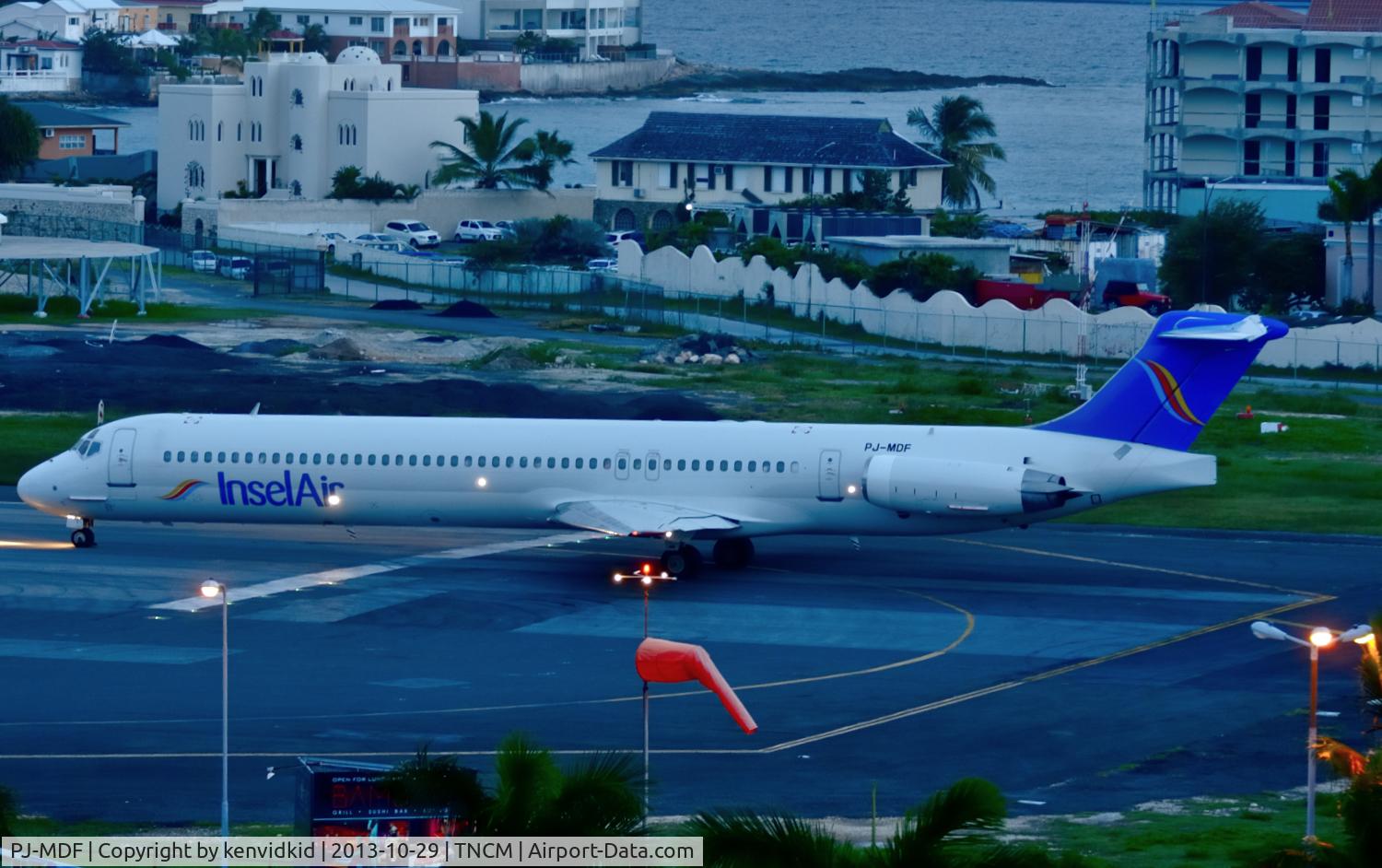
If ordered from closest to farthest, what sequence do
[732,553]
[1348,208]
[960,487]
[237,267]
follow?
1. [960,487]
2. [732,553]
3. [1348,208]
4. [237,267]

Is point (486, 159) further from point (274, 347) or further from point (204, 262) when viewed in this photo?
point (274, 347)

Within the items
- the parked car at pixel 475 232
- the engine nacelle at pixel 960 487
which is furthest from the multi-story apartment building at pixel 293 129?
the engine nacelle at pixel 960 487

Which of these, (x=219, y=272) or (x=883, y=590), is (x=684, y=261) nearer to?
(x=219, y=272)

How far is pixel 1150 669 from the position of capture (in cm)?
3572

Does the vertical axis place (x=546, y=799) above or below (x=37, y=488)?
above

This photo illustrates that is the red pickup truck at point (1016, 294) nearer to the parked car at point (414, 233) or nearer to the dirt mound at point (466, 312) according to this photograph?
the dirt mound at point (466, 312)

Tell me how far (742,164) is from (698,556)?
8026 cm

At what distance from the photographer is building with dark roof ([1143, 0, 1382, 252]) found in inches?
4705

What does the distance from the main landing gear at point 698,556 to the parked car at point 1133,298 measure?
46710 mm

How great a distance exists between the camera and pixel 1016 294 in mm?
87562

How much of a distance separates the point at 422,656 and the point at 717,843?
22297mm

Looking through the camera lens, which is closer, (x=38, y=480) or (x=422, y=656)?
(x=422, y=656)

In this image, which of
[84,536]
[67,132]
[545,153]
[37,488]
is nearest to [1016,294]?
[84,536]

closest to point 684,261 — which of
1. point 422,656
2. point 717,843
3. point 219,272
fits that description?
point 219,272
